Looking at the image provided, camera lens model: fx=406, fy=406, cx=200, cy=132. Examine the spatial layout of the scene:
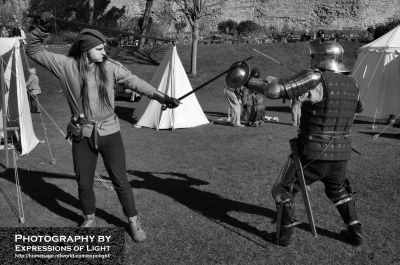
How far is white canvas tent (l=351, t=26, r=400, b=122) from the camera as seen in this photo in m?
11.4

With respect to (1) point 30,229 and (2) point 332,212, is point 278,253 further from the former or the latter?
(1) point 30,229

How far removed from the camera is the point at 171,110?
10977 millimetres

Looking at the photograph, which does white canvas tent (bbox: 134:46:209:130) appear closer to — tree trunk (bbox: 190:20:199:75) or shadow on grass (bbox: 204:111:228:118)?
shadow on grass (bbox: 204:111:228:118)

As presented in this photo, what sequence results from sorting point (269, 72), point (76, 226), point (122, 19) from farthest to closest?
point (122, 19)
point (269, 72)
point (76, 226)

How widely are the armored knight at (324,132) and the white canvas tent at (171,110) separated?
7078 millimetres


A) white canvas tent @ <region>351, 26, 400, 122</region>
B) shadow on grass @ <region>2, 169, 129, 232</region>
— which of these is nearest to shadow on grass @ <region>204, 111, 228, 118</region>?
white canvas tent @ <region>351, 26, 400, 122</region>

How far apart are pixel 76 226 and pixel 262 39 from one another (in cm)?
2445

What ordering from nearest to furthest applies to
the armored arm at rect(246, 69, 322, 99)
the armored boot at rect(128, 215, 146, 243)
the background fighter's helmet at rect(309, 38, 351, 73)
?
the armored arm at rect(246, 69, 322, 99) → the background fighter's helmet at rect(309, 38, 351, 73) → the armored boot at rect(128, 215, 146, 243)

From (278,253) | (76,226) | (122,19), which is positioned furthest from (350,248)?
(122,19)

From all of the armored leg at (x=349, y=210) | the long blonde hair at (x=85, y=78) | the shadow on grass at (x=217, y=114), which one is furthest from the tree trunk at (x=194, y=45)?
the armored leg at (x=349, y=210)

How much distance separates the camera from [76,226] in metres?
4.35

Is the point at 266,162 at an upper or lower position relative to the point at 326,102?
lower

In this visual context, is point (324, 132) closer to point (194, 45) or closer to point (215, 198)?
point (215, 198)

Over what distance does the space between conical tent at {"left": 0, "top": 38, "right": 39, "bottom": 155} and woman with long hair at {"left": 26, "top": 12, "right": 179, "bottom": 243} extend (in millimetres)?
4391
